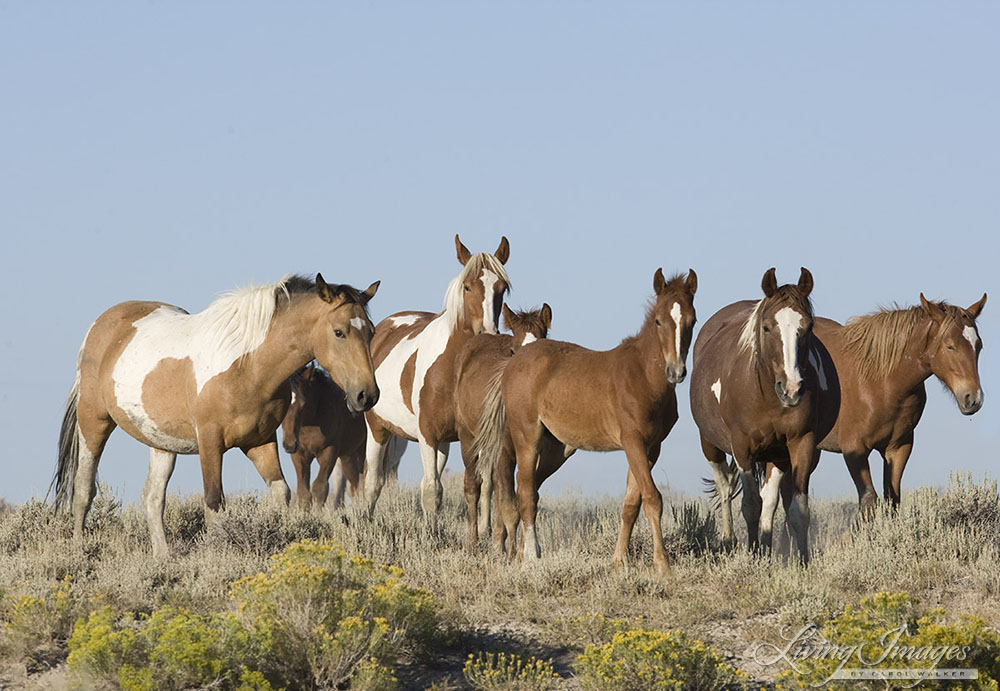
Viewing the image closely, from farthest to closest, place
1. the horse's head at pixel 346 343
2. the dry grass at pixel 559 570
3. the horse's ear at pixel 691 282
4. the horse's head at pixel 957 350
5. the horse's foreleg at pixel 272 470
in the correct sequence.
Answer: the horse's head at pixel 957 350
the horse's foreleg at pixel 272 470
the horse's head at pixel 346 343
the horse's ear at pixel 691 282
the dry grass at pixel 559 570

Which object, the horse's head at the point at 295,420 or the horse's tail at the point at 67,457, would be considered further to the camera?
the horse's head at the point at 295,420

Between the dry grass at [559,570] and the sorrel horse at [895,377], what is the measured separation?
574 mm

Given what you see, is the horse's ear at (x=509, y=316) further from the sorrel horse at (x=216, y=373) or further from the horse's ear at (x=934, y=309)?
the horse's ear at (x=934, y=309)

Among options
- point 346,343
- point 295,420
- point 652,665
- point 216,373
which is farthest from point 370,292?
point 295,420

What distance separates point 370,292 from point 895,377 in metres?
4.78

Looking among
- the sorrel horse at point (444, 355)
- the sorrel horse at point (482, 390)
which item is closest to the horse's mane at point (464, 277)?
the sorrel horse at point (444, 355)

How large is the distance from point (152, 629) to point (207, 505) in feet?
11.9

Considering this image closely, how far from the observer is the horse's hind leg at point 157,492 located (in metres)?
10.1

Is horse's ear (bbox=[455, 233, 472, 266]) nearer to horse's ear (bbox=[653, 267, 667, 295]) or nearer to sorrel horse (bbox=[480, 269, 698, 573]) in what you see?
sorrel horse (bbox=[480, 269, 698, 573])

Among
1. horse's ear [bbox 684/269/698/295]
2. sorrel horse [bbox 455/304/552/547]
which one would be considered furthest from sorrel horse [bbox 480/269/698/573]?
sorrel horse [bbox 455/304/552/547]

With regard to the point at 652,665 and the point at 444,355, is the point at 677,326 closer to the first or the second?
the point at 652,665

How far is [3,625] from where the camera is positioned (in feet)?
23.7

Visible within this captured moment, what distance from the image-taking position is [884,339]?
34.8 ft

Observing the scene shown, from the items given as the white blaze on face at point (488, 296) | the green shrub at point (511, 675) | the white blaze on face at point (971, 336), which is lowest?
the green shrub at point (511, 675)
